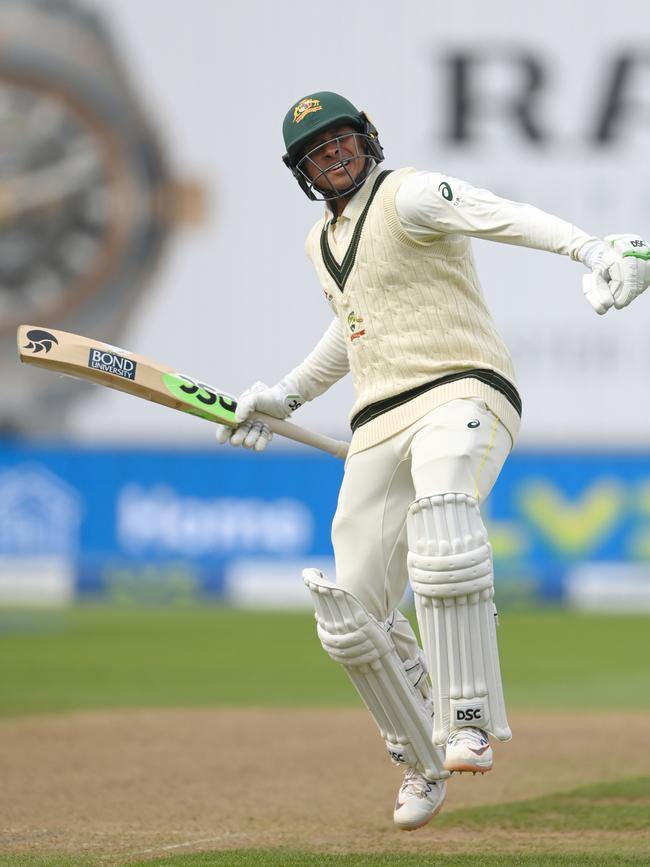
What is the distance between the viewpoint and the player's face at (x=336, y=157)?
15.4 feet

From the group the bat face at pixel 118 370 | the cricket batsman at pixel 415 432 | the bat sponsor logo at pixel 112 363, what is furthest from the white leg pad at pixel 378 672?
the bat sponsor logo at pixel 112 363

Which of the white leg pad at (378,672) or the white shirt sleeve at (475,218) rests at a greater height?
the white shirt sleeve at (475,218)

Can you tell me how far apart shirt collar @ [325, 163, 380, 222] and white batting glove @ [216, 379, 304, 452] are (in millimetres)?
704

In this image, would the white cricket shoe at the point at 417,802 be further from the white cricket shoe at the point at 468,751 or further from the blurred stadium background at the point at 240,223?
the blurred stadium background at the point at 240,223

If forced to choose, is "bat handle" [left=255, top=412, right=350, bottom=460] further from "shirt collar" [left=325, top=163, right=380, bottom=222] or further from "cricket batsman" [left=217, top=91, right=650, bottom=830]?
"shirt collar" [left=325, top=163, right=380, bottom=222]

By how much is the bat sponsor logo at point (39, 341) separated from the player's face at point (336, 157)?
1054mm

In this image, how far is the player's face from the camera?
4.69 m

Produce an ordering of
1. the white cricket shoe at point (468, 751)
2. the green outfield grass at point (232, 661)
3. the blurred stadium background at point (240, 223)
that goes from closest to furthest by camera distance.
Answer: the white cricket shoe at point (468, 751) < the green outfield grass at point (232, 661) < the blurred stadium background at point (240, 223)

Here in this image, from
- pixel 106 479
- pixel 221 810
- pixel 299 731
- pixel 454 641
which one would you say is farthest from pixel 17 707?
pixel 106 479

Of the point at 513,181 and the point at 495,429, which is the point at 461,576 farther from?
the point at 513,181

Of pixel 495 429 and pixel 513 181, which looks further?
pixel 513 181

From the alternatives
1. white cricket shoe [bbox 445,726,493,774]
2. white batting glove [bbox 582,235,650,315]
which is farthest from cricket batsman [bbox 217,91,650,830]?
white batting glove [bbox 582,235,650,315]

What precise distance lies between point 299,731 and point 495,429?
3651 mm

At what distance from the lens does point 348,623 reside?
465 cm
